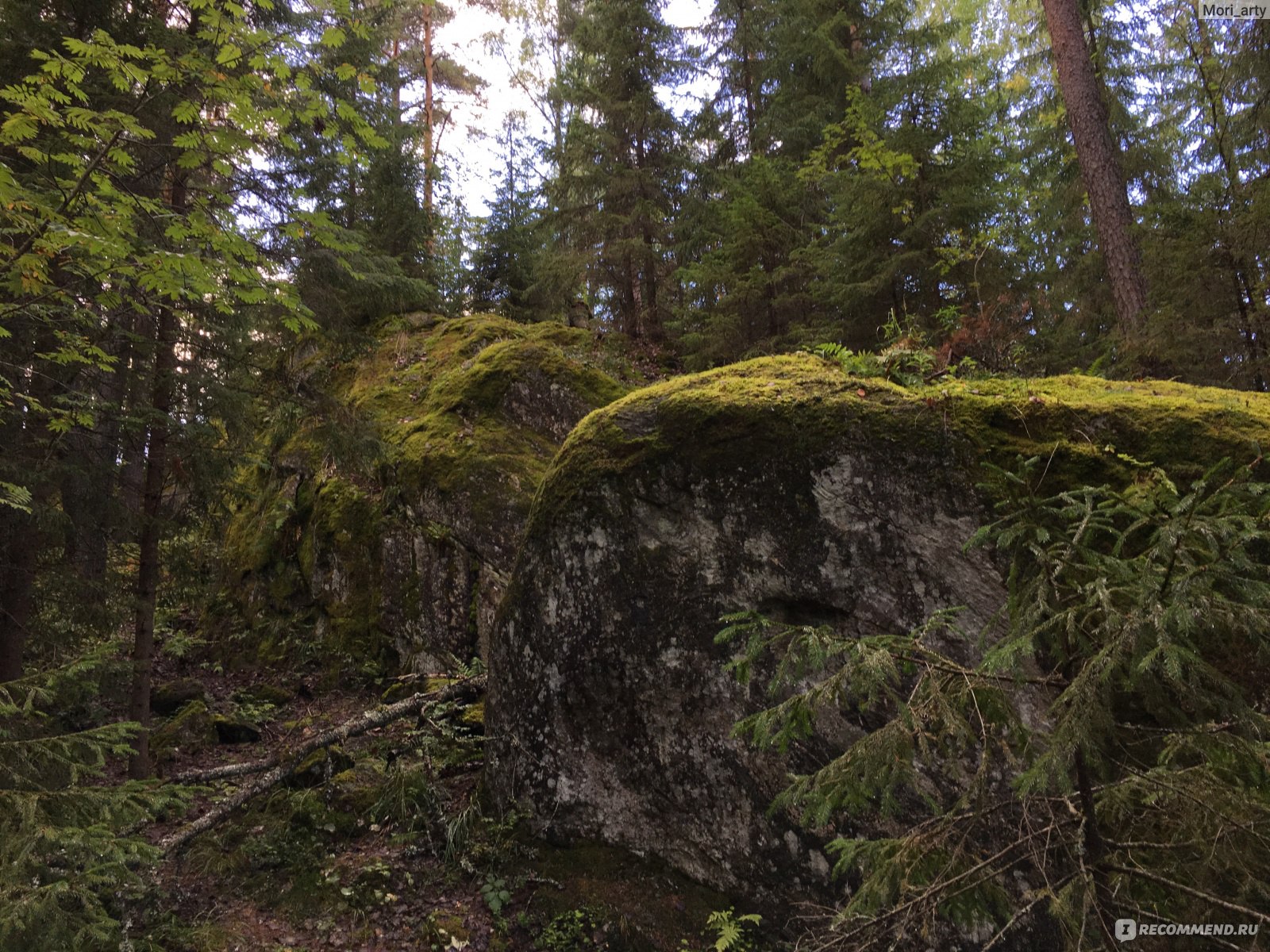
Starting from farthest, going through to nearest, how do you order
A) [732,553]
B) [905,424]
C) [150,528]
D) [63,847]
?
[150,528] → [732,553] → [905,424] → [63,847]

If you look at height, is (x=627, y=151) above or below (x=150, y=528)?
above

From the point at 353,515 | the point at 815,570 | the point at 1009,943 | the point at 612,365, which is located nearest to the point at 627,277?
the point at 612,365

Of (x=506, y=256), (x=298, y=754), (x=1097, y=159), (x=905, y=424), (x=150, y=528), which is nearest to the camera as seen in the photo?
(x=905, y=424)

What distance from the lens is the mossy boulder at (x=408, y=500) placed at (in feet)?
26.9

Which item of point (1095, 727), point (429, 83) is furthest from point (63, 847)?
point (429, 83)

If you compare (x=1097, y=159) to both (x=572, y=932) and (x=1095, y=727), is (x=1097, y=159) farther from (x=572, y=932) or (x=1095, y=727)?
(x=572, y=932)

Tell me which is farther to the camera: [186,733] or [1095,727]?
[186,733]

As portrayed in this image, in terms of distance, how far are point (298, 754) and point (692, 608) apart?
4095 millimetres

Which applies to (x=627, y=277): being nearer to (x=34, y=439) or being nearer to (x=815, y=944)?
(x=34, y=439)

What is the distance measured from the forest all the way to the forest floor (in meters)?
0.03

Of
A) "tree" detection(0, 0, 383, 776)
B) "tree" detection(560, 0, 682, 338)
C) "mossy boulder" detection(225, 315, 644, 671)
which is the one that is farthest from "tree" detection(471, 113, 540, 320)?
"tree" detection(0, 0, 383, 776)

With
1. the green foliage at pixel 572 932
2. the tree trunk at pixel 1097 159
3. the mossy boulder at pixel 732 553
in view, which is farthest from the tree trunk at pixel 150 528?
the tree trunk at pixel 1097 159

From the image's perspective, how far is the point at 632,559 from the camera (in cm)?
509

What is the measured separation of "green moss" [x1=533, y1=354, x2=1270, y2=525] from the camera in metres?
4.03
